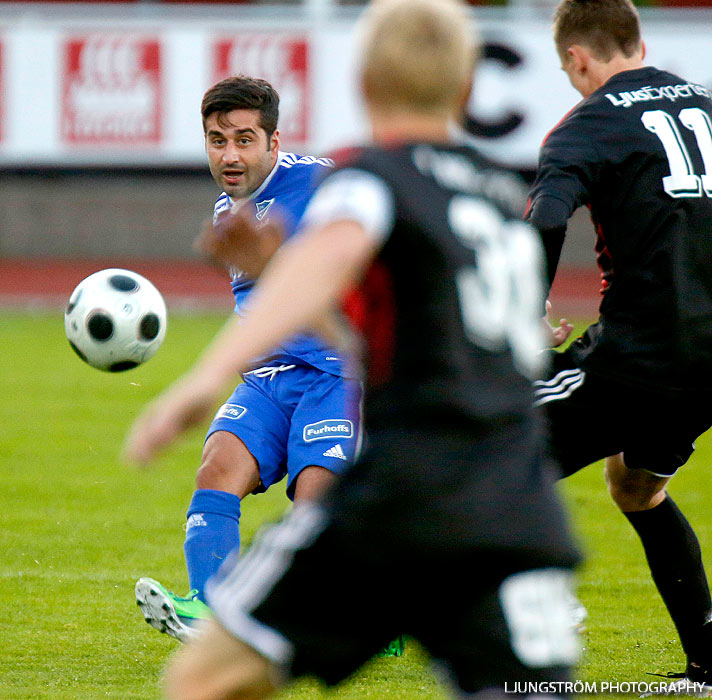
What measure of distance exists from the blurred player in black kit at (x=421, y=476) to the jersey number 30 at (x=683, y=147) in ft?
6.04

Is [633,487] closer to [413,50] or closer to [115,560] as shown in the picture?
[413,50]

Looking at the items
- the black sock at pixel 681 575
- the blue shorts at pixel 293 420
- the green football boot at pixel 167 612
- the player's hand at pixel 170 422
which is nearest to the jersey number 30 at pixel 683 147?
the black sock at pixel 681 575

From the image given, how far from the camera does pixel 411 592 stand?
2309 millimetres

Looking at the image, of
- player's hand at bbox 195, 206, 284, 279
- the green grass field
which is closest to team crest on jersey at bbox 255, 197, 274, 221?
the green grass field

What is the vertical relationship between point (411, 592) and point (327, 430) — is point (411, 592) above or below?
above

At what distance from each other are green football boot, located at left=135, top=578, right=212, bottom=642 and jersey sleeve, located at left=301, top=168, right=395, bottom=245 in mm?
2201

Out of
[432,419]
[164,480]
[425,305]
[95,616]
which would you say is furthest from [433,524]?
[164,480]

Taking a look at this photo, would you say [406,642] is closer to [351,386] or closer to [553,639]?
[351,386]

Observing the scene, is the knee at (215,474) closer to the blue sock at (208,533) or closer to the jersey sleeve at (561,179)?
the blue sock at (208,533)

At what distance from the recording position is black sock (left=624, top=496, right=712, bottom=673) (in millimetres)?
4383

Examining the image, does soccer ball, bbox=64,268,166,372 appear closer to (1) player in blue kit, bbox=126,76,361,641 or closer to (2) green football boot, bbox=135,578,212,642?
(1) player in blue kit, bbox=126,76,361,641

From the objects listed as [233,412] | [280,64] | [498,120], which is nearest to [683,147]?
[233,412]

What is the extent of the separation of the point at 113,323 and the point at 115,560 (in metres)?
1.76

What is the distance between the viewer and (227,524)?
4457 millimetres
